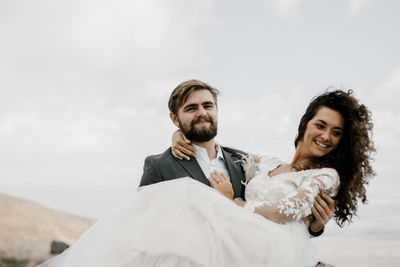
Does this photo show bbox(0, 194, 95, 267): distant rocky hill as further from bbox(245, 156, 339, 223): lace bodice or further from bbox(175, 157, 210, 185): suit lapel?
bbox(245, 156, 339, 223): lace bodice

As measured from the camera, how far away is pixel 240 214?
2.63 m

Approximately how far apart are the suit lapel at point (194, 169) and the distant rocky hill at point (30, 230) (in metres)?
10.7

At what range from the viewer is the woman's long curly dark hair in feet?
12.3

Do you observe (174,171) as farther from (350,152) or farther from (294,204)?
(350,152)

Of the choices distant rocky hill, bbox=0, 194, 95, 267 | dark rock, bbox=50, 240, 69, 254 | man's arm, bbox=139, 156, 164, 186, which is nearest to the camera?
man's arm, bbox=139, 156, 164, 186

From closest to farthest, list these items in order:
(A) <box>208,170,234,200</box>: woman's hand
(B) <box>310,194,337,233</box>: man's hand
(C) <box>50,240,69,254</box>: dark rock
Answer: (B) <box>310,194,337,233</box>: man's hand → (A) <box>208,170,234,200</box>: woman's hand → (C) <box>50,240,69,254</box>: dark rock

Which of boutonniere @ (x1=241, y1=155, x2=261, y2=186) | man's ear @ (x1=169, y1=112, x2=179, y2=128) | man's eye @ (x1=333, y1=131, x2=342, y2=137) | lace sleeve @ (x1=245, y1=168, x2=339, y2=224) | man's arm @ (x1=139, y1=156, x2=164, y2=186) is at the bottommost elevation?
lace sleeve @ (x1=245, y1=168, x2=339, y2=224)

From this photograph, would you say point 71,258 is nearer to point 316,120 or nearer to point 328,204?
point 328,204

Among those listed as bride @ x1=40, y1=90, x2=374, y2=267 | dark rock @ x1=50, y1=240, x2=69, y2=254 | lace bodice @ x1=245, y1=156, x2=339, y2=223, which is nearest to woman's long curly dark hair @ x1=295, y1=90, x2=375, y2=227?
bride @ x1=40, y1=90, x2=374, y2=267

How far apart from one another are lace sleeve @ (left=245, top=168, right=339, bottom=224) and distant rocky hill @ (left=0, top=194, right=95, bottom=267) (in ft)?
37.9

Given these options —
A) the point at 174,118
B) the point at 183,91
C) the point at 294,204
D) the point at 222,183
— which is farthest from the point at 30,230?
the point at 294,204

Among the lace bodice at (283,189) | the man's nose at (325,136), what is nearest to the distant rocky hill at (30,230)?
the lace bodice at (283,189)

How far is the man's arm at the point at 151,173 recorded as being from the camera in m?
3.85

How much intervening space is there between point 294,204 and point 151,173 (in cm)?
148
